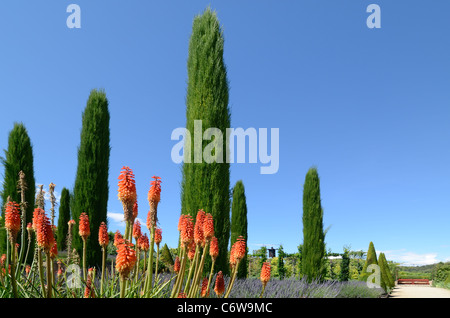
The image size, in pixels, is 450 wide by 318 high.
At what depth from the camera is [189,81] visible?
24.3 feet

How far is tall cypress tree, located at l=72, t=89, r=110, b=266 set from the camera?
958cm

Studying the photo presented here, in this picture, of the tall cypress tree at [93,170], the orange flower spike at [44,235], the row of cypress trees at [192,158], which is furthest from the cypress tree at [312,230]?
the orange flower spike at [44,235]

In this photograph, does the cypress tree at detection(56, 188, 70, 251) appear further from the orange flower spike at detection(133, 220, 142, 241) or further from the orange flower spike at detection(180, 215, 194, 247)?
the orange flower spike at detection(180, 215, 194, 247)

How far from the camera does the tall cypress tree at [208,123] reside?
660 centimetres

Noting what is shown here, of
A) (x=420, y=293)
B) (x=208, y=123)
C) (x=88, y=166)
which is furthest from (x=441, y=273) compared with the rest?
(x=88, y=166)

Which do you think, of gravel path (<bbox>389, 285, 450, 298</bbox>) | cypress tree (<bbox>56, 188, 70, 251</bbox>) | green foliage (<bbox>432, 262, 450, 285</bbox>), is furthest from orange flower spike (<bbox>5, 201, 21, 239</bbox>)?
green foliage (<bbox>432, 262, 450, 285</bbox>)

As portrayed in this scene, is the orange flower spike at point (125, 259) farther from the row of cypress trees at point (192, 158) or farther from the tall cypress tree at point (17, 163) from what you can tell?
the tall cypress tree at point (17, 163)

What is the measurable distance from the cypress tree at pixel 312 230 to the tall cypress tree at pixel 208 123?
19.5 ft

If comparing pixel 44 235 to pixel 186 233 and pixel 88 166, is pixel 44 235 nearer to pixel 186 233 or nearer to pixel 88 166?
pixel 186 233

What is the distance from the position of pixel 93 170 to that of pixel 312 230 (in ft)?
25.9

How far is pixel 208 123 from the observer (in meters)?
6.87

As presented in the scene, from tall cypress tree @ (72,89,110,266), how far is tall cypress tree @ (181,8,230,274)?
158 inches

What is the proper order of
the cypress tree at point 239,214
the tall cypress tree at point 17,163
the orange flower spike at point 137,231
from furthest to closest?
the cypress tree at point 239,214
the tall cypress tree at point 17,163
the orange flower spike at point 137,231
